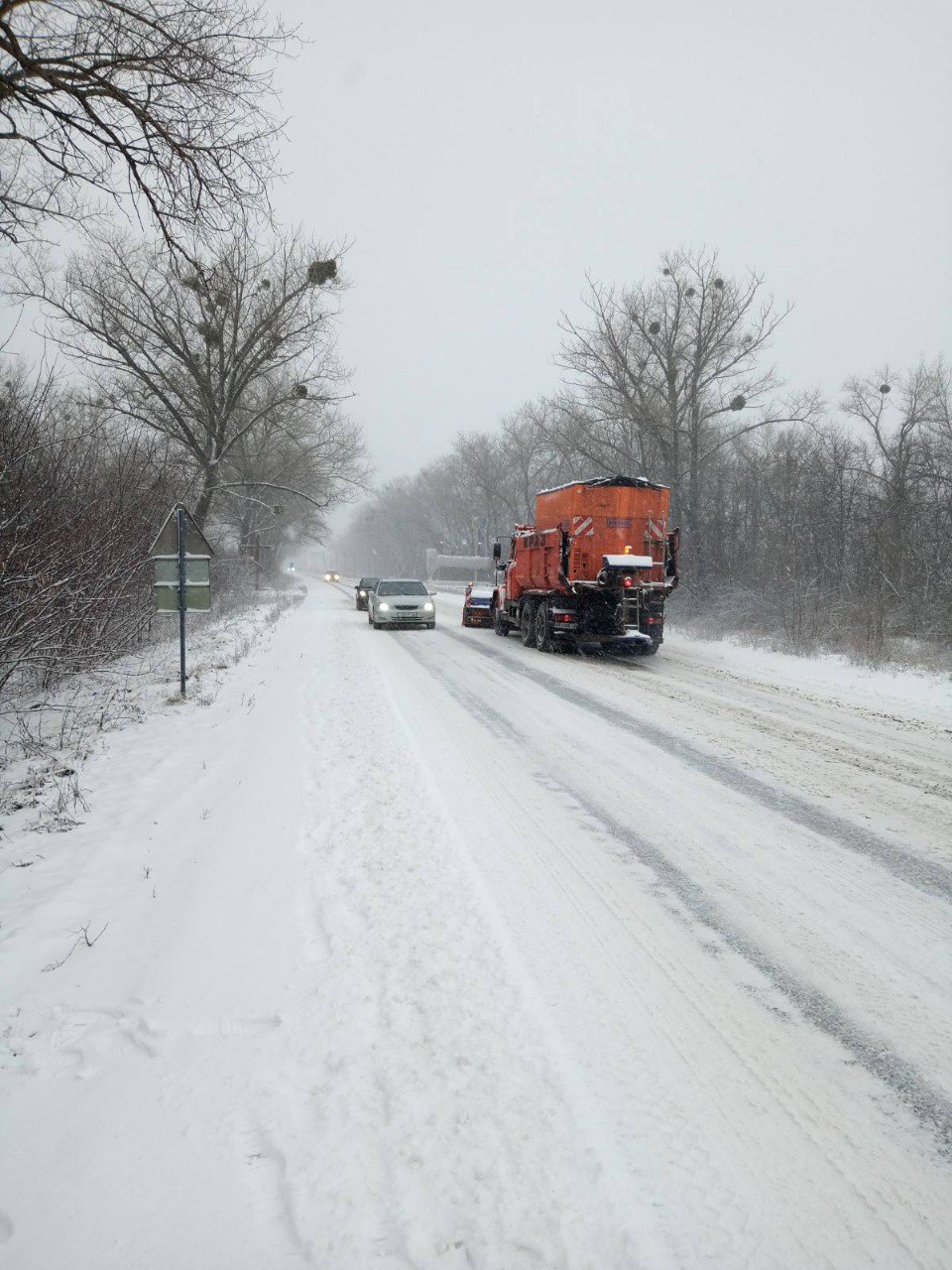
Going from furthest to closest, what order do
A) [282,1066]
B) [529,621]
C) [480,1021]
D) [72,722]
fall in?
1. [529,621]
2. [72,722]
3. [480,1021]
4. [282,1066]

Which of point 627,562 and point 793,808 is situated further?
point 627,562

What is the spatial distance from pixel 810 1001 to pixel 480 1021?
5.01ft

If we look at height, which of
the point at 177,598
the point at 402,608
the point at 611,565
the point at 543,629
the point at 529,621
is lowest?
the point at 543,629

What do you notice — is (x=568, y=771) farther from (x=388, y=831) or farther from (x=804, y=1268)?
(x=804, y=1268)

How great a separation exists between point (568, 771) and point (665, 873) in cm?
221

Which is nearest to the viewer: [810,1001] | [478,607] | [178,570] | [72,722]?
[810,1001]

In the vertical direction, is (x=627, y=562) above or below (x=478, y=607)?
above

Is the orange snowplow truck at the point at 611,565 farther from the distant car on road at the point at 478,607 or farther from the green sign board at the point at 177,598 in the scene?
the green sign board at the point at 177,598

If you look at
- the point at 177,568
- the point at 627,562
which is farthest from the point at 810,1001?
the point at 627,562

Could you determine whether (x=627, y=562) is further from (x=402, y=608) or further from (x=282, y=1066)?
(x=282, y=1066)

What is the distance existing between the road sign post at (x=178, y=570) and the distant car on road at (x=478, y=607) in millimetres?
13937

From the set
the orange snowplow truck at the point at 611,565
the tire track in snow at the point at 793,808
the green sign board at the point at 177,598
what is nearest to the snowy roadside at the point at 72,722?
the green sign board at the point at 177,598

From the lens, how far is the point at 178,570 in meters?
9.62

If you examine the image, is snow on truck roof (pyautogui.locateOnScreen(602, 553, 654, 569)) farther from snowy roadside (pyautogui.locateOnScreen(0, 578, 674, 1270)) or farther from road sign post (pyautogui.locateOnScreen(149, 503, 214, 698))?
snowy roadside (pyautogui.locateOnScreen(0, 578, 674, 1270))
